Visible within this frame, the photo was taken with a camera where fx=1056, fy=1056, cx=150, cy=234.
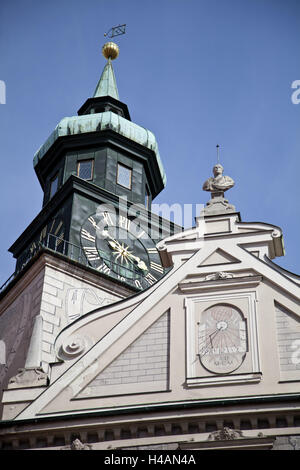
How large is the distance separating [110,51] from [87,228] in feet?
34.4

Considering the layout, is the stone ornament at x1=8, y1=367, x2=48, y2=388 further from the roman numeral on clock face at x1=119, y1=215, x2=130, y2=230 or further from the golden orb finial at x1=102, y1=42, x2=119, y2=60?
the golden orb finial at x1=102, y1=42, x2=119, y2=60

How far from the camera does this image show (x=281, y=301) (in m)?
15.9

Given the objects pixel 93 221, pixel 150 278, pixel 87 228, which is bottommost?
pixel 150 278

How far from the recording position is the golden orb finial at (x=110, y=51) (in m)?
34.9

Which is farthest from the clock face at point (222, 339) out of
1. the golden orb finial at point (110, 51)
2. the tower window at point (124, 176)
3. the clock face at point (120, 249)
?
the golden orb finial at point (110, 51)

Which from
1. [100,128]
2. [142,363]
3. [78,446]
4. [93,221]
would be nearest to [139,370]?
[142,363]

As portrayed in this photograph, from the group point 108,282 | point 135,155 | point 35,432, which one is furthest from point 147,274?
point 35,432

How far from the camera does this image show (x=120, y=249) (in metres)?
26.7

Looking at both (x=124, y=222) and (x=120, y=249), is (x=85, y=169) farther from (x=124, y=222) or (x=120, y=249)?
(x=120, y=249)

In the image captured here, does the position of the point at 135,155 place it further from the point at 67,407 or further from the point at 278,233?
the point at 67,407

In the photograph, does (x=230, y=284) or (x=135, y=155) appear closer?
(x=230, y=284)
